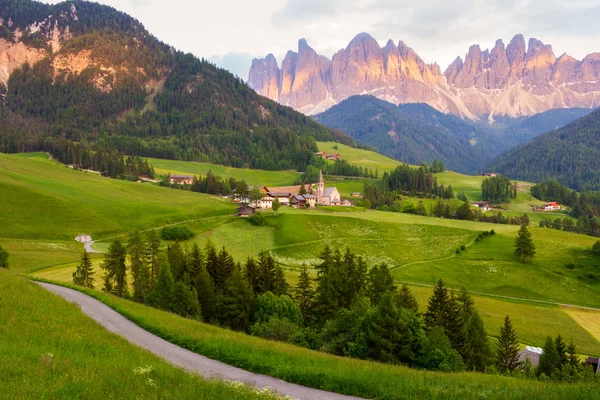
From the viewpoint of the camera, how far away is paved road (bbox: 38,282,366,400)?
695 inches

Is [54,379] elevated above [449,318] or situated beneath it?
elevated above

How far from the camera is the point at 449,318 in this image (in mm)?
41500

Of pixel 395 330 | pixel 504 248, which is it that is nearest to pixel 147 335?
pixel 395 330

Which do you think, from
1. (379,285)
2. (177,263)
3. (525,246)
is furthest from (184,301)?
(525,246)

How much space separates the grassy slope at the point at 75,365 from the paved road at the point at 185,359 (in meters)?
1.98

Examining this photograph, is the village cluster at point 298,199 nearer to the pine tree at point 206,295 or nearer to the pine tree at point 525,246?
the pine tree at point 525,246

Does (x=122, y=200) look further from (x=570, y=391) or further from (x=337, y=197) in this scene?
(x=570, y=391)

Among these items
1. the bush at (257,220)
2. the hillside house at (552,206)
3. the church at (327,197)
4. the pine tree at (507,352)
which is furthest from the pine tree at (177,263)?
the hillside house at (552,206)

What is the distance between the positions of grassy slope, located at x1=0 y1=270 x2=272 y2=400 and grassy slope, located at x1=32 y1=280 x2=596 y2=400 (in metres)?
4.39

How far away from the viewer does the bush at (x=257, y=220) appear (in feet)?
349

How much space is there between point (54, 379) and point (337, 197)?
143 meters

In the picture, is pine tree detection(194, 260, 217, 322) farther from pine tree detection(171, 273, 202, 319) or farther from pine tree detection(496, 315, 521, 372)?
pine tree detection(496, 315, 521, 372)

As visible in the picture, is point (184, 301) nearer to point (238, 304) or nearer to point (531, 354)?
point (238, 304)

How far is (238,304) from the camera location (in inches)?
1641
